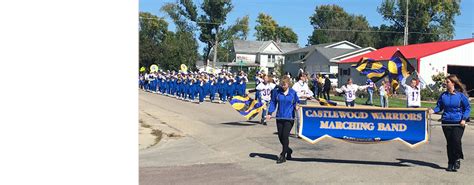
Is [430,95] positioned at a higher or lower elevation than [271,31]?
lower

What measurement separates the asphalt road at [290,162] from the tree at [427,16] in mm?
64808

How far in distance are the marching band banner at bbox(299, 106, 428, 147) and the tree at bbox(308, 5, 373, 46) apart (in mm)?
87283

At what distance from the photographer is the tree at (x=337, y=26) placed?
3939 inches

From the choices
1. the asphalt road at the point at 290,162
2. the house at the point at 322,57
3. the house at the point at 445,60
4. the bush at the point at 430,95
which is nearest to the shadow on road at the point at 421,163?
the asphalt road at the point at 290,162

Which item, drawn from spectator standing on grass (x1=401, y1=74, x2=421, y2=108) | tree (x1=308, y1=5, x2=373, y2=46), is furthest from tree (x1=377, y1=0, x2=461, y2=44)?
spectator standing on grass (x1=401, y1=74, x2=421, y2=108)

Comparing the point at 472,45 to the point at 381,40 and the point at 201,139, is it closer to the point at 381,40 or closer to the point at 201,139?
the point at 201,139

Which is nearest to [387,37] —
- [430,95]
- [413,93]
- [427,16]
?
[427,16]

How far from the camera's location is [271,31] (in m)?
119

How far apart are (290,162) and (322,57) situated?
54511 mm

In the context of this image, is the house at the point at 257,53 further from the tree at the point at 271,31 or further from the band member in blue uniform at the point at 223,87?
the band member in blue uniform at the point at 223,87

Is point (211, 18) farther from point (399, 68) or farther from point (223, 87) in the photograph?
point (399, 68)

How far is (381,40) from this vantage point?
85.8 m
